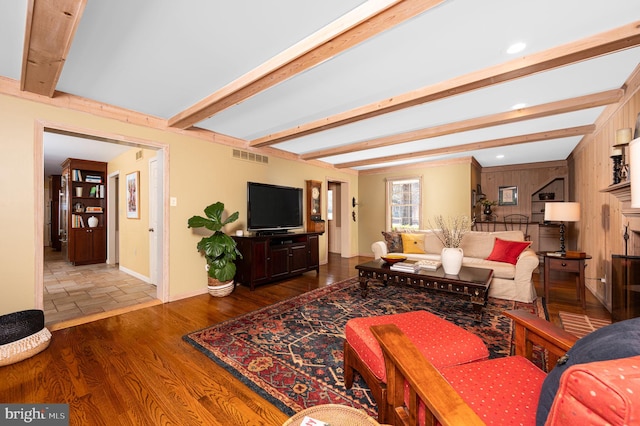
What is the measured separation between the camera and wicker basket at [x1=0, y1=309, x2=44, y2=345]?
2.02 m

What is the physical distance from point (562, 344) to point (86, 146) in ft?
21.3

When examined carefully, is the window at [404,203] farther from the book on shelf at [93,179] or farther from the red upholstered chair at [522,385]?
the book on shelf at [93,179]

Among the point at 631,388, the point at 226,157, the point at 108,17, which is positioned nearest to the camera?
the point at 631,388

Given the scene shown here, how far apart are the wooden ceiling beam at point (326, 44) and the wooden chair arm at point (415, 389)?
1.69 meters

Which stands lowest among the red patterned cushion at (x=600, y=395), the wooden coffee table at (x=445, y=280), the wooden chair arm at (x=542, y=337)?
the wooden coffee table at (x=445, y=280)

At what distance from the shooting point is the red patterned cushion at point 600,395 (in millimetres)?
459

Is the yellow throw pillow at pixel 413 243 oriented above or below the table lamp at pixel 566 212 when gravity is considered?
below

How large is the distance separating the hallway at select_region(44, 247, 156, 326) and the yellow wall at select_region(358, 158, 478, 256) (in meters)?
5.02

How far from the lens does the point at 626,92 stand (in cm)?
258

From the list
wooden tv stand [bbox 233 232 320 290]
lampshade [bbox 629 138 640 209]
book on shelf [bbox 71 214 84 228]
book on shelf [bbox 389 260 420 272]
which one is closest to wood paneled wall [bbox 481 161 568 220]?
book on shelf [bbox 389 260 420 272]

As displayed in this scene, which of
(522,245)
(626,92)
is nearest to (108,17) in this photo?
(626,92)

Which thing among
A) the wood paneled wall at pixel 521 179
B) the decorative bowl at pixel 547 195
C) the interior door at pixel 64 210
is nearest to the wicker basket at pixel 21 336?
the interior door at pixel 64 210

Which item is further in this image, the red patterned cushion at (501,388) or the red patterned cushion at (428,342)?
the red patterned cushion at (428,342)

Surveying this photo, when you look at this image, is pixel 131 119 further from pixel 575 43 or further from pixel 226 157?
pixel 575 43
